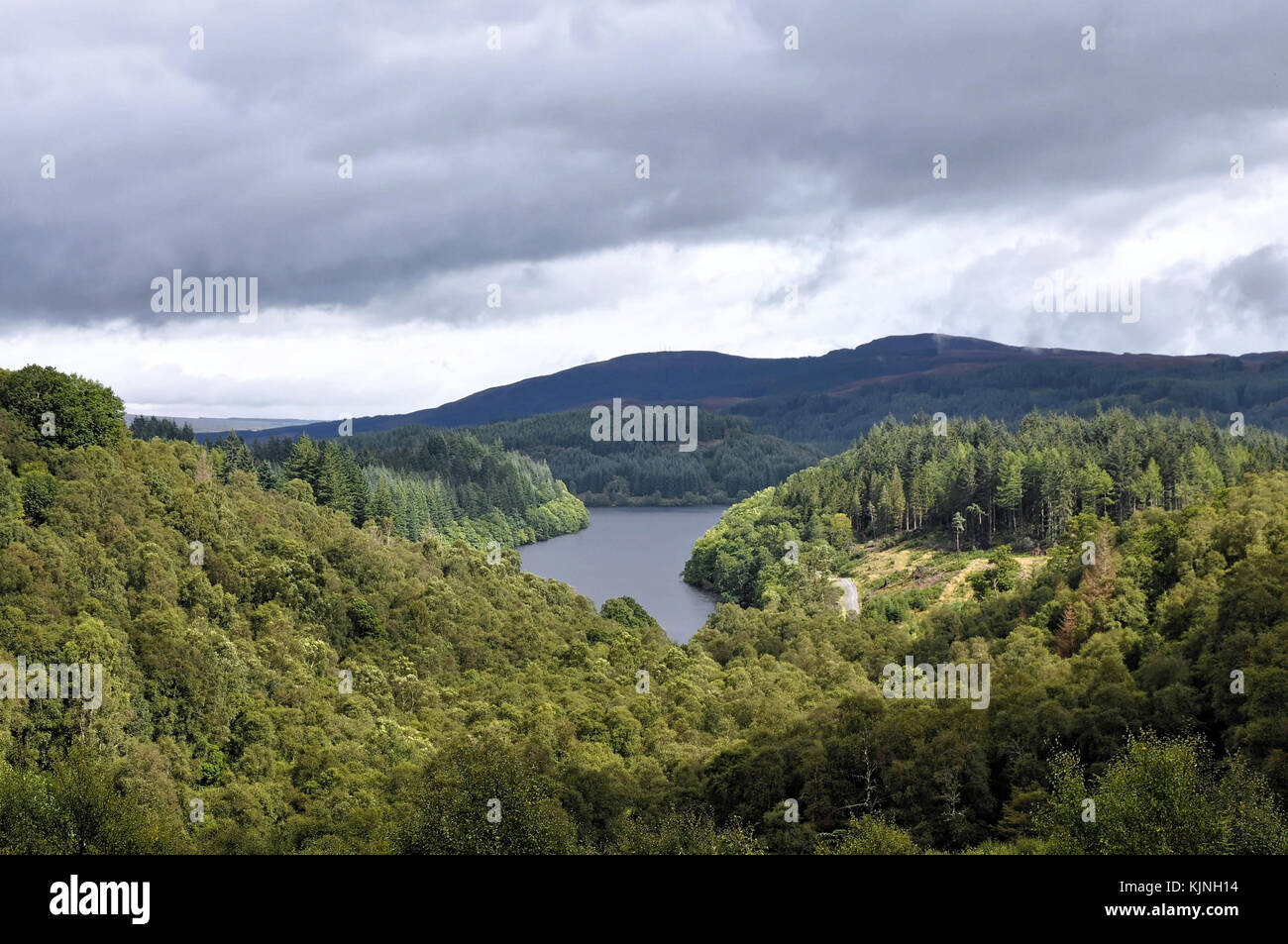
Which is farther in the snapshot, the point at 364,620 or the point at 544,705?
the point at 364,620

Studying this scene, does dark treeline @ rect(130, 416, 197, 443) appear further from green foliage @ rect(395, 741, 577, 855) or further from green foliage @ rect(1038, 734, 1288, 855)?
green foliage @ rect(1038, 734, 1288, 855)

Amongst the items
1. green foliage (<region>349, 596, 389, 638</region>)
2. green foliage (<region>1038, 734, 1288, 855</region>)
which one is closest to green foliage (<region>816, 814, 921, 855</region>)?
green foliage (<region>1038, 734, 1288, 855</region>)

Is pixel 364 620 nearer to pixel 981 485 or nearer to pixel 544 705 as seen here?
pixel 544 705

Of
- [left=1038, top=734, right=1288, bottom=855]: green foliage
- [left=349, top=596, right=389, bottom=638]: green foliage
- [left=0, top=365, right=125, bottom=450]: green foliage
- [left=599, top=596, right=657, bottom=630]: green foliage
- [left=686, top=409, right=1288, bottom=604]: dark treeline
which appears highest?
[left=0, top=365, right=125, bottom=450]: green foliage

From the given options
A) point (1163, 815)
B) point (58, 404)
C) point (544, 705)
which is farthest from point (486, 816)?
point (58, 404)
